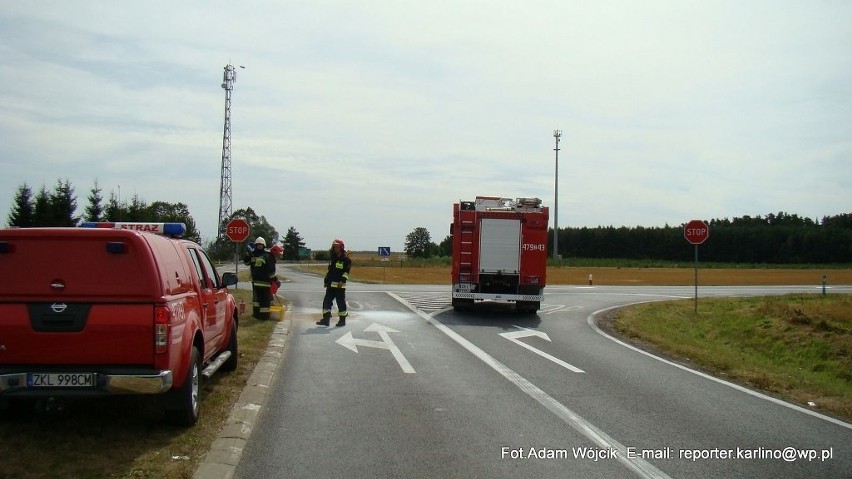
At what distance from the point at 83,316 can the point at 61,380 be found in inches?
21.5

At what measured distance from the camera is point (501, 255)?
64.7 feet

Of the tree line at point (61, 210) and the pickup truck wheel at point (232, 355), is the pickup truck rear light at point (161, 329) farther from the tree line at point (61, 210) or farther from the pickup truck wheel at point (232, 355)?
the tree line at point (61, 210)

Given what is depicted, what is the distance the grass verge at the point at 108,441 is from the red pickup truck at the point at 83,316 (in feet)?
1.47

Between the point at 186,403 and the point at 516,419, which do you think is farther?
the point at 516,419

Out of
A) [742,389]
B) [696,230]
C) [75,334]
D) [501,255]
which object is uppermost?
[696,230]

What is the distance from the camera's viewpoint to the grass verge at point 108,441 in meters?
5.40

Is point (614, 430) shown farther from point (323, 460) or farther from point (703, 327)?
point (703, 327)

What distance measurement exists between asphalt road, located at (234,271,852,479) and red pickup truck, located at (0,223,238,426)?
4.13 ft

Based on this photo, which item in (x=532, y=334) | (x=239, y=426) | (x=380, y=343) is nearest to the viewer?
A: (x=239, y=426)

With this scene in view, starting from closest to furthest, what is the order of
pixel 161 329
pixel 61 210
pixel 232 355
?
1. pixel 161 329
2. pixel 232 355
3. pixel 61 210

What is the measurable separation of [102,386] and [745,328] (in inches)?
775

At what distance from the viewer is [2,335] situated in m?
5.98

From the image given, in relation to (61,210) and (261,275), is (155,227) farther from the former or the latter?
(61,210)

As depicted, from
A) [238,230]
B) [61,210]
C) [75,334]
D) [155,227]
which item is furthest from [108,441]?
[61,210]
